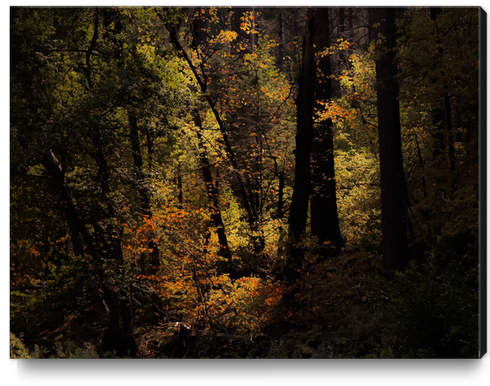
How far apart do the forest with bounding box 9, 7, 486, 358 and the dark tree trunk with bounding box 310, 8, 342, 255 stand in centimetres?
4

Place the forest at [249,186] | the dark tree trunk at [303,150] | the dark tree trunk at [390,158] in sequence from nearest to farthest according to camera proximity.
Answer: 1. the forest at [249,186]
2. the dark tree trunk at [390,158]
3. the dark tree trunk at [303,150]

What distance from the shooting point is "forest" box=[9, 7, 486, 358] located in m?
4.80

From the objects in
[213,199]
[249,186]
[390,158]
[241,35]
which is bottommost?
[213,199]

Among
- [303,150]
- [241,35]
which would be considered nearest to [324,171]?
[303,150]

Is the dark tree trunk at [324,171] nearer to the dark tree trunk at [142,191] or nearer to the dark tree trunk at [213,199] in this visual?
the dark tree trunk at [213,199]

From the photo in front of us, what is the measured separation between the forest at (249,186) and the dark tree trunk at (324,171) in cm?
4

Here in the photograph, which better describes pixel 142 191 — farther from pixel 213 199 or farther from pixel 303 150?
pixel 303 150

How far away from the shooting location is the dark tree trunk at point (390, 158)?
5363 millimetres

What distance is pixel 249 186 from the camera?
22.8ft

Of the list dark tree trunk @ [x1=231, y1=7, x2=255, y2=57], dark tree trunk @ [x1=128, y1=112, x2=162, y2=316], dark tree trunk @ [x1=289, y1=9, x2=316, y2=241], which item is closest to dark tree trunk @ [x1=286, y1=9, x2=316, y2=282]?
dark tree trunk @ [x1=289, y1=9, x2=316, y2=241]

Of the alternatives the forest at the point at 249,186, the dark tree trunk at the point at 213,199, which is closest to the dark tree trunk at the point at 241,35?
the forest at the point at 249,186

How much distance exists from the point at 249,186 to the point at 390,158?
231cm
